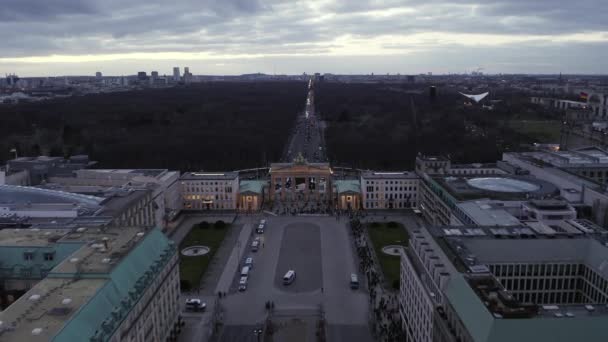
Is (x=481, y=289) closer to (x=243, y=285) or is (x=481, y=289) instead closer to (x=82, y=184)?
(x=243, y=285)

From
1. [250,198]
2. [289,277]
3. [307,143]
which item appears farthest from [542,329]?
[307,143]

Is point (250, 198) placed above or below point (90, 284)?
below

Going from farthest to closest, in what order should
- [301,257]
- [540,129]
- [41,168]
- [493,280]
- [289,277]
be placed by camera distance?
1. [540,129]
2. [41,168]
3. [301,257]
4. [289,277]
5. [493,280]

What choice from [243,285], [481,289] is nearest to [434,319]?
[481,289]

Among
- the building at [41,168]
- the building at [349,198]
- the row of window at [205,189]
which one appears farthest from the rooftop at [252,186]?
the building at [41,168]

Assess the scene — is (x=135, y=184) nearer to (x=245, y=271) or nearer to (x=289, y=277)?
(x=245, y=271)

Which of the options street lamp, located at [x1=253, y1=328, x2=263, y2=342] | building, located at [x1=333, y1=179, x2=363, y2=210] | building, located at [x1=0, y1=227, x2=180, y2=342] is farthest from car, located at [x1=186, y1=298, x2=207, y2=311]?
building, located at [x1=333, y1=179, x2=363, y2=210]

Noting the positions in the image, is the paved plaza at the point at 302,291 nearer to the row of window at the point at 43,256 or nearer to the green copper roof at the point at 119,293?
the green copper roof at the point at 119,293
